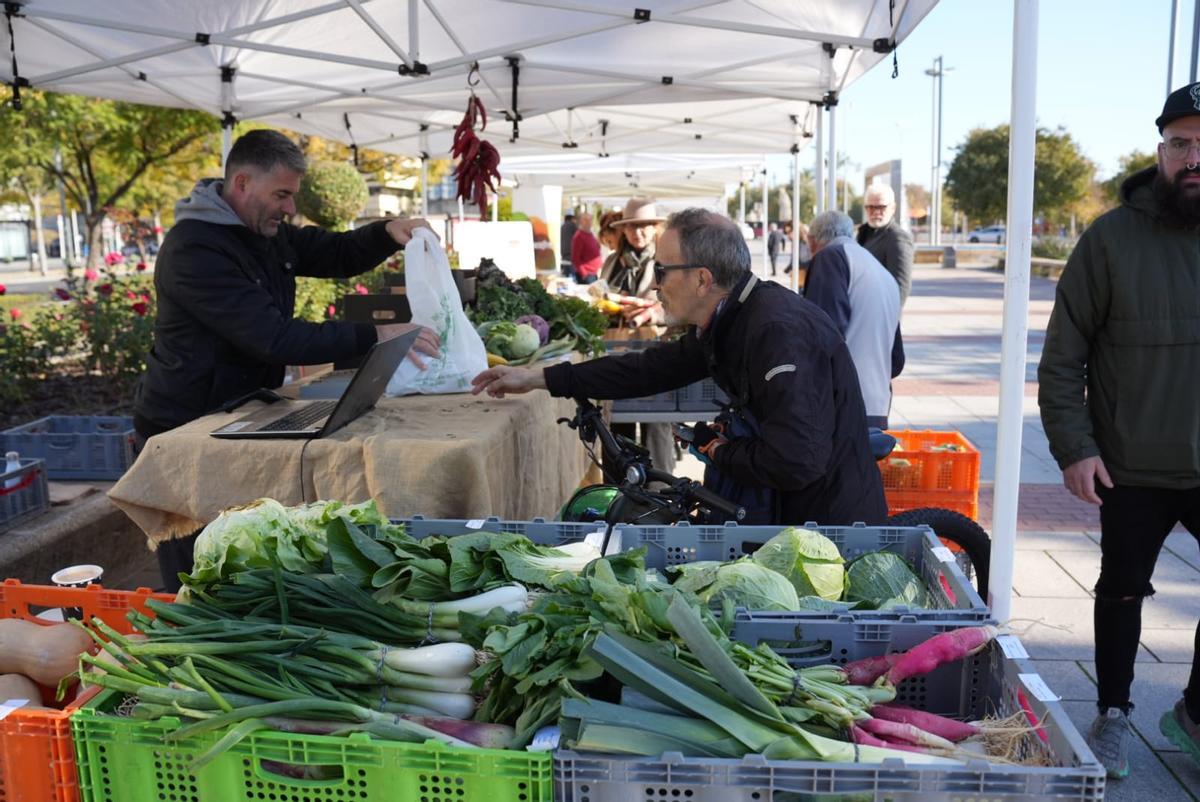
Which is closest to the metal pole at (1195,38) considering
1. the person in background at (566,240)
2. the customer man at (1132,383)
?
the customer man at (1132,383)

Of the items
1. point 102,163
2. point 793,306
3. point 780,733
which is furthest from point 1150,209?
point 102,163

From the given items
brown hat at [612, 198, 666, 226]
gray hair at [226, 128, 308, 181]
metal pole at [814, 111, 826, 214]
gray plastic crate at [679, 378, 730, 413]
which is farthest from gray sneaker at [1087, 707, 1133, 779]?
brown hat at [612, 198, 666, 226]

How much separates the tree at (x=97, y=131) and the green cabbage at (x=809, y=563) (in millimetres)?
14419

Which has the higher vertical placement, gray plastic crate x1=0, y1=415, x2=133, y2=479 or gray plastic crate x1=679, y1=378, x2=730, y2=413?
gray plastic crate x1=679, y1=378, x2=730, y2=413

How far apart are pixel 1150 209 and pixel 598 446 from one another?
397cm

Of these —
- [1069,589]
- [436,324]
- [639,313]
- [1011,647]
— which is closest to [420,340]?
[436,324]

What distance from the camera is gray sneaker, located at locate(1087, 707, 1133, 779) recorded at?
3724 millimetres

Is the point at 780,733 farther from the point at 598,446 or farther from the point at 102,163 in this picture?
the point at 102,163

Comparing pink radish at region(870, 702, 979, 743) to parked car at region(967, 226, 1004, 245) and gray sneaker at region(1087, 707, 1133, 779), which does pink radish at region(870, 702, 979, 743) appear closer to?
gray sneaker at region(1087, 707, 1133, 779)

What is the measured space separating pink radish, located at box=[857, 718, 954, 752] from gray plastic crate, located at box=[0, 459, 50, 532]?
502cm

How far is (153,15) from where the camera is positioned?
6375mm

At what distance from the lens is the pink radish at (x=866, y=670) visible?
2.09 metres

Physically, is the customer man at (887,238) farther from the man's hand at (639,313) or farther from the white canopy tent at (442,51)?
the man's hand at (639,313)

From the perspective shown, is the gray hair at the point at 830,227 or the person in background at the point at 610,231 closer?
the gray hair at the point at 830,227
